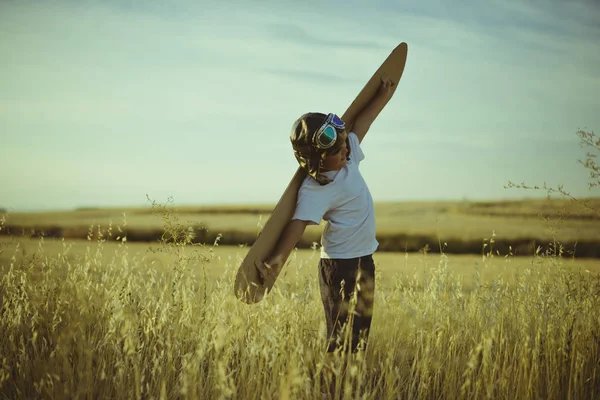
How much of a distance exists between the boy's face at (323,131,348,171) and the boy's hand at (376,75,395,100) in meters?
1.07

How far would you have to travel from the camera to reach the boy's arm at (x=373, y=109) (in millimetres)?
3674


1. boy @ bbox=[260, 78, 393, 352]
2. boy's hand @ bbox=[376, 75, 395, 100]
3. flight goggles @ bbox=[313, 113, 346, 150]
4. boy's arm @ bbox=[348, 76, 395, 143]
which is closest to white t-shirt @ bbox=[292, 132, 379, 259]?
boy @ bbox=[260, 78, 393, 352]

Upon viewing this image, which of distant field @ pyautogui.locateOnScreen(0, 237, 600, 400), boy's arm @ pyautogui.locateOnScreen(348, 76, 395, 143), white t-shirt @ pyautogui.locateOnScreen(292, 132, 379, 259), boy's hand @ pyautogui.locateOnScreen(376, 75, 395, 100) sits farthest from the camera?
boy's hand @ pyautogui.locateOnScreen(376, 75, 395, 100)

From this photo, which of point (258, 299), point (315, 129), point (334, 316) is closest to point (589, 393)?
point (334, 316)

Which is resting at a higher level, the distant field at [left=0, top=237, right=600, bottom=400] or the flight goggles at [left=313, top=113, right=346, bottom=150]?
the flight goggles at [left=313, top=113, right=346, bottom=150]

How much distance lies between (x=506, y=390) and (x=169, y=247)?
2.25 meters

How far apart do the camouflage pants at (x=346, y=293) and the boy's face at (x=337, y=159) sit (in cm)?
55

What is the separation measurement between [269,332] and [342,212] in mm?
871

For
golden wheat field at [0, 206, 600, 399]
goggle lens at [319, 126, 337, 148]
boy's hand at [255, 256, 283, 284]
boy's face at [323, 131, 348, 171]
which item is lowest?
golden wheat field at [0, 206, 600, 399]

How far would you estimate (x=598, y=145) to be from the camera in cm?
372

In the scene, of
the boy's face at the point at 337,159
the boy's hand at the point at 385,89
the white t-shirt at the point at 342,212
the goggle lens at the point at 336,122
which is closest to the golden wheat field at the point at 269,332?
the white t-shirt at the point at 342,212

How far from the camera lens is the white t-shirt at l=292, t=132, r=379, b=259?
119 inches

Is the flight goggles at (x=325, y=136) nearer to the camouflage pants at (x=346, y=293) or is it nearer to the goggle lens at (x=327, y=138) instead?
the goggle lens at (x=327, y=138)

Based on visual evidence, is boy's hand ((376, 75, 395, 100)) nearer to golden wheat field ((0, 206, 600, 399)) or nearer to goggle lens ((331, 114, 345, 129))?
goggle lens ((331, 114, 345, 129))
